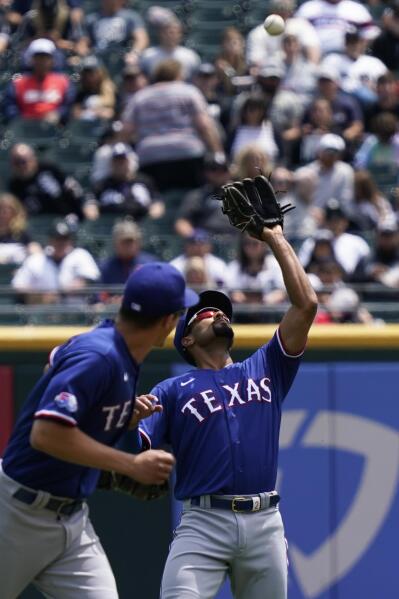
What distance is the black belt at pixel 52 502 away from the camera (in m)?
4.72

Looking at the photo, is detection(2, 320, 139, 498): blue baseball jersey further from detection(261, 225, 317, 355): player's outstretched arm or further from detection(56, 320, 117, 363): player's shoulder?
detection(261, 225, 317, 355): player's outstretched arm

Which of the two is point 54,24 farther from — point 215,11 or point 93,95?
point 215,11

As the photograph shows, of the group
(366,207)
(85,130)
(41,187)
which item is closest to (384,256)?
(366,207)

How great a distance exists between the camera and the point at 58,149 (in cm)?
1158

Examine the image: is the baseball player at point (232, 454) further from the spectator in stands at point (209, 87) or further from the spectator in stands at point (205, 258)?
the spectator in stands at point (209, 87)

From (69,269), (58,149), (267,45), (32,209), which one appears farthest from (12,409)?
(267,45)

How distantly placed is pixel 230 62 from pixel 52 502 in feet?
25.2

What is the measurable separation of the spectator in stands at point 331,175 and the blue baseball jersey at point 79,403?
5.91 meters

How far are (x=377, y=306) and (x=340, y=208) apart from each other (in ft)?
8.95

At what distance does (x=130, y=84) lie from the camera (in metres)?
11.5

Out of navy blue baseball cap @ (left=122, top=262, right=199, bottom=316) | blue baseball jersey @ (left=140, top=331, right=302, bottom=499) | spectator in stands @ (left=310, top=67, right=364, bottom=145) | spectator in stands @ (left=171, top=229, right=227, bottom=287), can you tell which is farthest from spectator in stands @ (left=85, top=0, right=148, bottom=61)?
navy blue baseball cap @ (left=122, top=262, right=199, bottom=316)

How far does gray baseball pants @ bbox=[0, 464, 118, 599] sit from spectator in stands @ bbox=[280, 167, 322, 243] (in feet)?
17.8

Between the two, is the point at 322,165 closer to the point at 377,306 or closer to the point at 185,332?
the point at 377,306

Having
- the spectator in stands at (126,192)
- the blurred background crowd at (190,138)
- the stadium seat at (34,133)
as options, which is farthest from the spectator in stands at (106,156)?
the stadium seat at (34,133)
